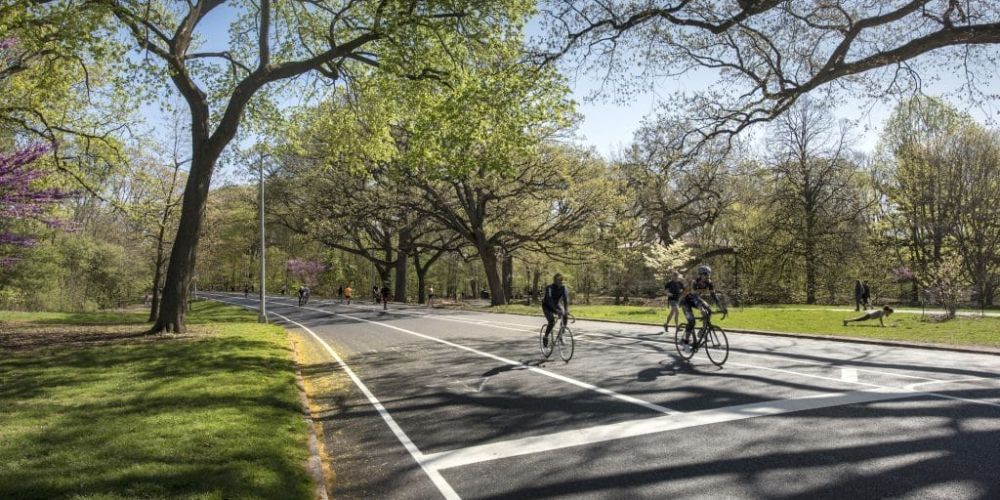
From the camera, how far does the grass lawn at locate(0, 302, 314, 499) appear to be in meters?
4.90

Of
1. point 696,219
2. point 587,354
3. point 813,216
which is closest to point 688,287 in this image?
point 587,354

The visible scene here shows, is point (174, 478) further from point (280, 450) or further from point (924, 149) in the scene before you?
point (924, 149)

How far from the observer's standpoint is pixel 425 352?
13922mm

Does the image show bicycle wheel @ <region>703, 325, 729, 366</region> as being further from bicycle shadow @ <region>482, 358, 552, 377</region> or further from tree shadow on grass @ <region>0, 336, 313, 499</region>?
tree shadow on grass @ <region>0, 336, 313, 499</region>

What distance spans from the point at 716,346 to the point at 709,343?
0.20m

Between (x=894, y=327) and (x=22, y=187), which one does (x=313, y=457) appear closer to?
(x=22, y=187)

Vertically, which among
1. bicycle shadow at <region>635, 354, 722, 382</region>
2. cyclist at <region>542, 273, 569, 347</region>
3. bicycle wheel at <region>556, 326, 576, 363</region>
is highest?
cyclist at <region>542, 273, 569, 347</region>

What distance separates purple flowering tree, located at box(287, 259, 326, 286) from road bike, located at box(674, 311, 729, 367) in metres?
63.5

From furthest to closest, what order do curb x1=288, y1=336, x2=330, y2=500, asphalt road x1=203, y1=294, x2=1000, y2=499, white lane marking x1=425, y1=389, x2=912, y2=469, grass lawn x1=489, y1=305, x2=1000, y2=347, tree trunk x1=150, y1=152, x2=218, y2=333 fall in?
tree trunk x1=150, y1=152, x2=218, y2=333 → grass lawn x1=489, y1=305, x2=1000, y2=347 → white lane marking x1=425, y1=389, x2=912, y2=469 → curb x1=288, y1=336, x2=330, y2=500 → asphalt road x1=203, y1=294, x2=1000, y2=499

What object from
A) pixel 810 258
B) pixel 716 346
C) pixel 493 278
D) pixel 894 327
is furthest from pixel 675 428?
pixel 810 258

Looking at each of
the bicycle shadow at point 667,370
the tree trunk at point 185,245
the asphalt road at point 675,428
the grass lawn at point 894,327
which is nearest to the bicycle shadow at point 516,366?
the asphalt road at point 675,428

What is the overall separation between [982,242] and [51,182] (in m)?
39.4

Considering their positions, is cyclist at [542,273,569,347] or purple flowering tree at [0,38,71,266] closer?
cyclist at [542,273,569,347]

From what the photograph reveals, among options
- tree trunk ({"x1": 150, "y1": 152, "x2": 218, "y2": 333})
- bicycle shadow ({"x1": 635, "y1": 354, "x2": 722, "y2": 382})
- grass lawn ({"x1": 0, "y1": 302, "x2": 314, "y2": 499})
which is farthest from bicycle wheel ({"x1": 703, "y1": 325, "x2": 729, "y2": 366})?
tree trunk ({"x1": 150, "y1": 152, "x2": 218, "y2": 333})
